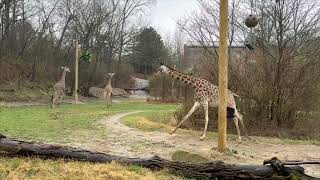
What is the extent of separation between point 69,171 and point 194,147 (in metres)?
5.77

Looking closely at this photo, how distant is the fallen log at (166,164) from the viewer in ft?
25.8

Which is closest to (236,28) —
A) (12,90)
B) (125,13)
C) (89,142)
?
(89,142)

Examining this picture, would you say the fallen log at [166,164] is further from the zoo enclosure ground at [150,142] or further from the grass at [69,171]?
the zoo enclosure ground at [150,142]

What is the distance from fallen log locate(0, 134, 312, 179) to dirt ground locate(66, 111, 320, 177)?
2432 mm

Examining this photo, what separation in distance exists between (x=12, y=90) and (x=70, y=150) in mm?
31513

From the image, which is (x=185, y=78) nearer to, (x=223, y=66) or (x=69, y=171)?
(x=223, y=66)

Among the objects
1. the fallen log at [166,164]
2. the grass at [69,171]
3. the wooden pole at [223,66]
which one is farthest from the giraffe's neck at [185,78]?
the grass at [69,171]

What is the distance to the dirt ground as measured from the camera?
1149cm

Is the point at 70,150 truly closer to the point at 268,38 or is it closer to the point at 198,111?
the point at 198,111

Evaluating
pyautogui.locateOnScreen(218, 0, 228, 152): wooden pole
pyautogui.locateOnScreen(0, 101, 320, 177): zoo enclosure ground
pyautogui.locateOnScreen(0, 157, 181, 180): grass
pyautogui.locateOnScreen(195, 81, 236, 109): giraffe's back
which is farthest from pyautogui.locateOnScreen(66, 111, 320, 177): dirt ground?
pyautogui.locateOnScreen(0, 157, 181, 180): grass

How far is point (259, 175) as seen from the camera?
7.84 metres

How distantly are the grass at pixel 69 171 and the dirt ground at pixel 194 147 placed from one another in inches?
111

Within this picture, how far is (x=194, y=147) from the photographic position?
43.3 ft

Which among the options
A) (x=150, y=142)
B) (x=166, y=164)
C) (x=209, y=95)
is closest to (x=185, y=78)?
(x=209, y=95)
